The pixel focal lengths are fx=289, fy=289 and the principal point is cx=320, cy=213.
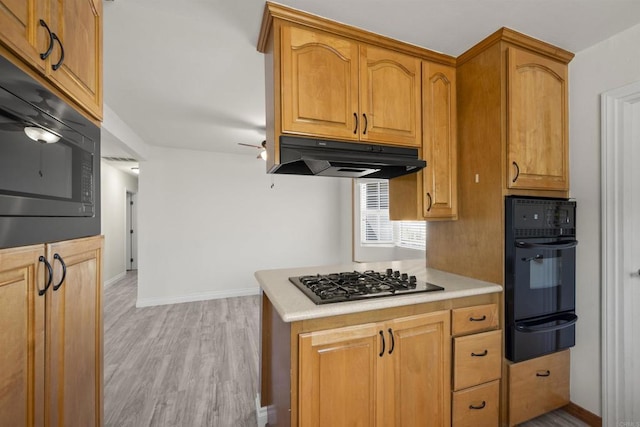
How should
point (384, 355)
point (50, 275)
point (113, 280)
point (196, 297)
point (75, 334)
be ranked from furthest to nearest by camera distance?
point (113, 280) → point (196, 297) → point (384, 355) → point (75, 334) → point (50, 275)

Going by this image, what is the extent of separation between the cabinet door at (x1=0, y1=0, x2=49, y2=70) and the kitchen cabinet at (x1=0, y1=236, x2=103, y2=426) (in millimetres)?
530

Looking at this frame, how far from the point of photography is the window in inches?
170

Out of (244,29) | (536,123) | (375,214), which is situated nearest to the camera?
(244,29)

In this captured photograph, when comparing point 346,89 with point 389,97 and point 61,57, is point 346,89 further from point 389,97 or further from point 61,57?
point 61,57

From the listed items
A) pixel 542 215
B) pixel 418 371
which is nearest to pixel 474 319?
pixel 418 371

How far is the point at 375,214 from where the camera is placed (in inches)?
196

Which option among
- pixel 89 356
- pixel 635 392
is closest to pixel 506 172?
pixel 635 392

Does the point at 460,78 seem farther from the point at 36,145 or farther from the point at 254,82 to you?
the point at 36,145

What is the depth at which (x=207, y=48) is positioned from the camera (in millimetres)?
2023

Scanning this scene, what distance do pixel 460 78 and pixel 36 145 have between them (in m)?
2.33

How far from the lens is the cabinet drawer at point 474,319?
1654 mm

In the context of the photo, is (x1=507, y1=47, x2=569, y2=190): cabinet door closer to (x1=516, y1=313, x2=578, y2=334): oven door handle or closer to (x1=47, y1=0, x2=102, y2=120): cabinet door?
(x1=516, y1=313, x2=578, y2=334): oven door handle

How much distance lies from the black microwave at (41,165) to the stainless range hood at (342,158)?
860 millimetres

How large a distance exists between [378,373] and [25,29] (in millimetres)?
1806
